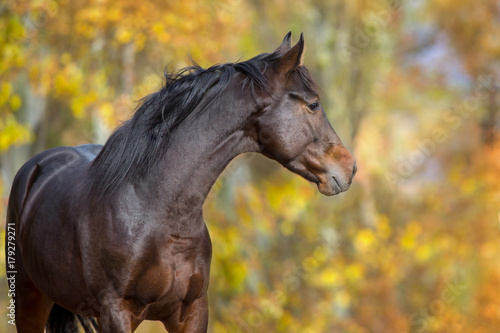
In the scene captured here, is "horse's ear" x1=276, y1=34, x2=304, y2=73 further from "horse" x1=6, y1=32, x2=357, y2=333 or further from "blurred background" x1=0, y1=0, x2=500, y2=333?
"blurred background" x1=0, y1=0, x2=500, y2=333

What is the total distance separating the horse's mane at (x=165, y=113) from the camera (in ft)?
9.55

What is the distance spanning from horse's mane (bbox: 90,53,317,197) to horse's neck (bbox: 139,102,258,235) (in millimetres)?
53

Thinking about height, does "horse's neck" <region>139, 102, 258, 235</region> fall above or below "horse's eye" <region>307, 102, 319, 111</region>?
below

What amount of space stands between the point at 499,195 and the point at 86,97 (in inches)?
303

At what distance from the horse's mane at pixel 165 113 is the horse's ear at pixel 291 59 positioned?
5cm

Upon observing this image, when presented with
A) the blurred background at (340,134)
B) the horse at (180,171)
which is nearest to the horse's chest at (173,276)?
the horse at (180,171)

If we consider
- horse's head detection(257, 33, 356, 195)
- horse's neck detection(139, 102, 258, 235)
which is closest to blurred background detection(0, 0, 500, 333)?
horse's neck detection(139, 102, 258, 235)

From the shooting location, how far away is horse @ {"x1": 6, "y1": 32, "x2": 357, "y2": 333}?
2811 mm

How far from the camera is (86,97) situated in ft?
28.5

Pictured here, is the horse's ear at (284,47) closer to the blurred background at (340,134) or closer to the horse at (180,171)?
the horse at (180,171)

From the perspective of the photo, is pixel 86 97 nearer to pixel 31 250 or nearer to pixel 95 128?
pixel 95 128

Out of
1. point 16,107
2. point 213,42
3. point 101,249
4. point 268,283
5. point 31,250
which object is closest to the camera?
point 101,249

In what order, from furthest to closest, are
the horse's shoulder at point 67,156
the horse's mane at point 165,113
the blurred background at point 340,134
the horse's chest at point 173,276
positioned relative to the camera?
the blurred background at point 340,134, the horse's shoulder at point 67,156, the horse's mane at point 165,113, the horse's chest at point 173,276

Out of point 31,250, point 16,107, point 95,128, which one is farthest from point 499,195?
point 31,250
